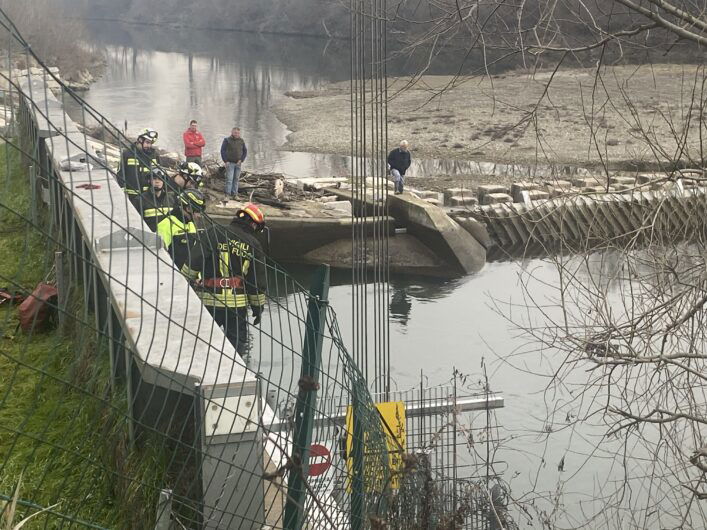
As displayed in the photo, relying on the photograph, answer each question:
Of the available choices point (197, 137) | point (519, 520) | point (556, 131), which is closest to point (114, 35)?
point (556, 131)

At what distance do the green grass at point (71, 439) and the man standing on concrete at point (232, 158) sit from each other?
1493cm

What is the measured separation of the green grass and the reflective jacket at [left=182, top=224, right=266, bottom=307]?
22.1 inches

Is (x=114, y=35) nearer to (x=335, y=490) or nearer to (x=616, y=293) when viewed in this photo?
(x=616, y=293)

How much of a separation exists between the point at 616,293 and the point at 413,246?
492 centimetres

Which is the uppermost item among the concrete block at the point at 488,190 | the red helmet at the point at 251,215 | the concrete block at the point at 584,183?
the concrete block at the point at 488,190

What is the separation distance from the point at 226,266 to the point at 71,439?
1.26 m

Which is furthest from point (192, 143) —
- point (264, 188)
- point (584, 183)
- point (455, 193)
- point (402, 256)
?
point (584, 183)

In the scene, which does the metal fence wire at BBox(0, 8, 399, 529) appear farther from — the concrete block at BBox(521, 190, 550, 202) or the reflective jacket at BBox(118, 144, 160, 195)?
the concrete block at BBox(521, 190, 550, 202)

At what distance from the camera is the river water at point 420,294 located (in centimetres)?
1088

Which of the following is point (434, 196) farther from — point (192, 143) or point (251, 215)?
point (251, 215)

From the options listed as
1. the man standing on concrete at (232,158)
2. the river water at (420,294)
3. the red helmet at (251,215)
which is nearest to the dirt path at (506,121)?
the river water at (420,294)

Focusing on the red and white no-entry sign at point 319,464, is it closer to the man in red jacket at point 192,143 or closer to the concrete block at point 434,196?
the man in red jacket at point 192,143

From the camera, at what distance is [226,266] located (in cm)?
418

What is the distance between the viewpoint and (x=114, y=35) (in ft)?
322
